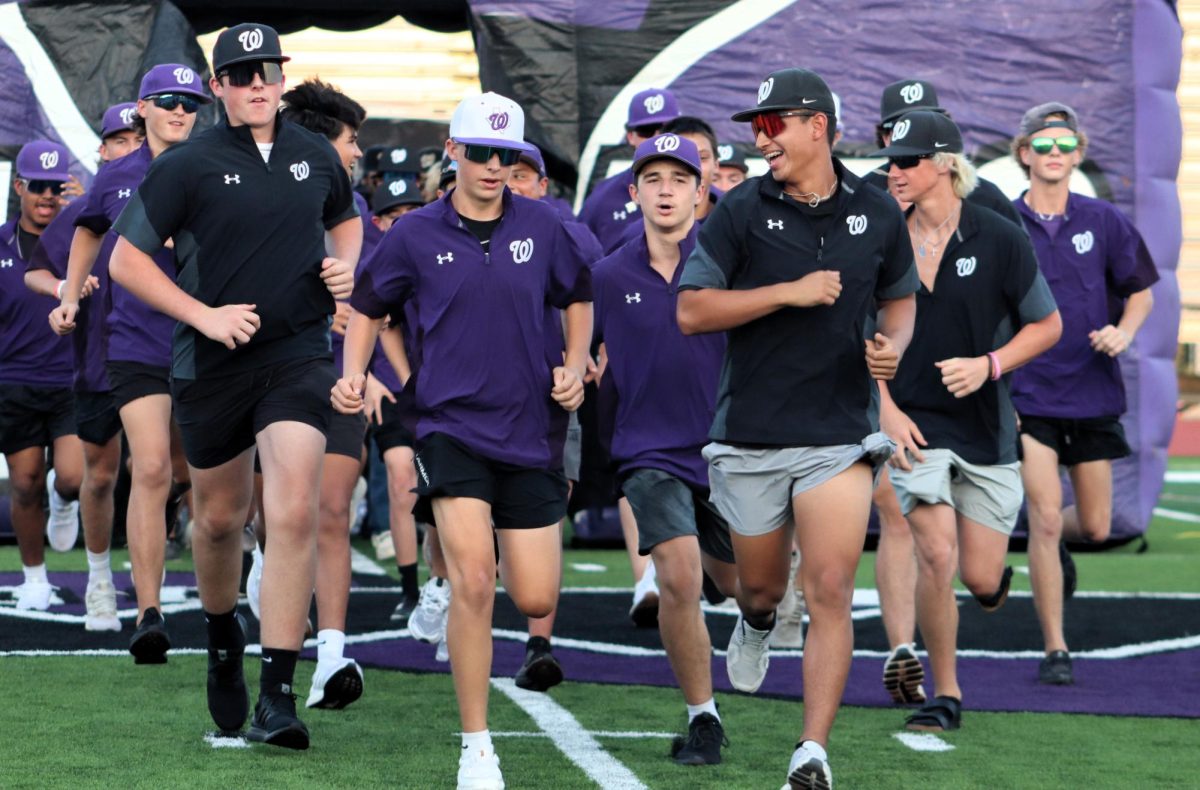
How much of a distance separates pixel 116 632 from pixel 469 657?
11.8 feet

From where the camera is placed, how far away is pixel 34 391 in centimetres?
1017

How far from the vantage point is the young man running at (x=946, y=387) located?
6.73 metres

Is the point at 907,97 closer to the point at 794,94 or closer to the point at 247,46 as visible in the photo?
the point at 794,94

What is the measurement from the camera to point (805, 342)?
5.46 metres

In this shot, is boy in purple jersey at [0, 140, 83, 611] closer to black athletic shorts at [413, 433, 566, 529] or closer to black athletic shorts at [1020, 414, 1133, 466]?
black athletic shorts at [413, 433, 566, 529]

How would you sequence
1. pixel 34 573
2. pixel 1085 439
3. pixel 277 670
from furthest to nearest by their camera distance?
1. pixel 34 573
2. pixel 1085 439
3. pixel 277 670

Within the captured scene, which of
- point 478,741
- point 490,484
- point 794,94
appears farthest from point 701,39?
point 478,741

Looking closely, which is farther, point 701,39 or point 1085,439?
point 701,39

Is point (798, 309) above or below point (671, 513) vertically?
above

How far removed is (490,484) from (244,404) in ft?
2.88

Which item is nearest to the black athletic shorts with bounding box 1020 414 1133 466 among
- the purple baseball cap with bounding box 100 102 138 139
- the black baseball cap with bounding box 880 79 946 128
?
the black baseball cap with bounding box 880 79 946 128

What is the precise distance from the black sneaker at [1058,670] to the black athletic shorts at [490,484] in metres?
2.78

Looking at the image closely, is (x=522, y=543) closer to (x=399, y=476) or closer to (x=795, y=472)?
(x=795, y=472)

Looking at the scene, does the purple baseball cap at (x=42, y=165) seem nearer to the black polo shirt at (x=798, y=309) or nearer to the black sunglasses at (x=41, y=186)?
the black sunglasses at (x=41, y=186)
